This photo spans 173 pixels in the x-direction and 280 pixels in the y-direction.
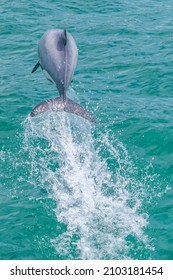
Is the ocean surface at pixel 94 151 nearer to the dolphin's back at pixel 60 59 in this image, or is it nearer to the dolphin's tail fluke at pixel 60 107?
the dolphin's tail fluke at pixel 60 107

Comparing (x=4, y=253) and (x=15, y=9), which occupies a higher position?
(x=15, y=9)

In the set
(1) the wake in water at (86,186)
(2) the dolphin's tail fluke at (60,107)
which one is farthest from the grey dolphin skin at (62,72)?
(1) the wake in water at (86,186)

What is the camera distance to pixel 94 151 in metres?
14.6

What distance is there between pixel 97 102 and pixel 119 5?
340 inches

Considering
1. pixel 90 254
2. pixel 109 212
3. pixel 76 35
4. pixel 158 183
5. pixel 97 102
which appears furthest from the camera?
pixel 76 35

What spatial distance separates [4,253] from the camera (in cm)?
1176

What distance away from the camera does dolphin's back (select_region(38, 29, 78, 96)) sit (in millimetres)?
12727

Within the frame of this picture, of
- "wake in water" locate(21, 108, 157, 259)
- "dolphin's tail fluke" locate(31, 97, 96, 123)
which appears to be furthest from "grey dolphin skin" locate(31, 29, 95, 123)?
"wake in water" locate(21, 108, 157, 259)

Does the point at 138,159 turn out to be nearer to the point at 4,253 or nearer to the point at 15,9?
the point at 4,253

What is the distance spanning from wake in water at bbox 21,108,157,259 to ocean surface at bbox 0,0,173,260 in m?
0.02

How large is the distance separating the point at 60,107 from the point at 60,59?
1.04 m

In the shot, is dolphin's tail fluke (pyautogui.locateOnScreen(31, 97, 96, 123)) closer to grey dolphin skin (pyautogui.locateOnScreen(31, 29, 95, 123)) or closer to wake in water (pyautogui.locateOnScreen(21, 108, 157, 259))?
grey dolphin skin (pyautogui.locateOnScreen(31, 29, 95, 123))

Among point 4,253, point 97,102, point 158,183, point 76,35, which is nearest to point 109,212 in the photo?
point 158,183

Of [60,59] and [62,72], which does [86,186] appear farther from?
[60,59]
